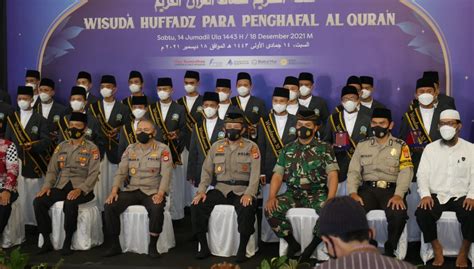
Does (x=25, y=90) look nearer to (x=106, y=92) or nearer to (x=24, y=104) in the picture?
(x=24, y=104)

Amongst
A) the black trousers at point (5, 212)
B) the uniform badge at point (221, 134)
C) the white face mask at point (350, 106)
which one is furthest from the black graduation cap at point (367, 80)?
the black trousers at point (5, 212)

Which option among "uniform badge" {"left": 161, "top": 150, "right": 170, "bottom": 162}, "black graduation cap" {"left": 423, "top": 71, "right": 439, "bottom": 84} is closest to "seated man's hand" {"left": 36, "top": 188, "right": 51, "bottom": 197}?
"uniform badge" {"left": 161, "top": 150, "right": 170, "bottom": 162}

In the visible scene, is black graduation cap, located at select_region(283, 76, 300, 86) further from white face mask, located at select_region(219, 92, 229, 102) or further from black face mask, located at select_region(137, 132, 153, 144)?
black face mask, located at select_region(137, 132, 153, 144)

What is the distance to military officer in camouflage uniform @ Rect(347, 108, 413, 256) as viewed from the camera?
20.2 feet

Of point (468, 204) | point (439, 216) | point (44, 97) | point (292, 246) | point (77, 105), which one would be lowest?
point (292, 246)

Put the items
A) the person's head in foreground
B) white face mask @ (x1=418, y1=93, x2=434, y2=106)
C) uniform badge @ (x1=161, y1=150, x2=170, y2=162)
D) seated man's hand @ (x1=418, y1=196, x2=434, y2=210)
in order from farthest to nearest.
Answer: white face mask @ (x1=418, y1=93, x2=434, y2=106) → uniform badge @ (x1=161, y1=150, x2=170, y2=162) → seated man's hand @ (x1=418, y1=196, x2=434, y2=210) → the person's head in foreground

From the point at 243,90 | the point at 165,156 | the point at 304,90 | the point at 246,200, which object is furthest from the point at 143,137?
the point at 304,90

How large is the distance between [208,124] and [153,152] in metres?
0.85

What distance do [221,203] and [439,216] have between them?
1.84 meters

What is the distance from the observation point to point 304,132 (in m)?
6.34

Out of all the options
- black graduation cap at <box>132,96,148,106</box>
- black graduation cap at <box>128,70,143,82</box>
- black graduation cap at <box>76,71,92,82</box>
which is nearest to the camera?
black graduation cap at <box>132,96,148,106</box>

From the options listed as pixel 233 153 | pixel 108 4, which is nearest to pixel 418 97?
pixel 233 153

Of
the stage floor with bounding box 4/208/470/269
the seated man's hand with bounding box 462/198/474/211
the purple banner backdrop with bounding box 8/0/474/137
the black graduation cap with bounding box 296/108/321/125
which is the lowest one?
the stage floor with bounding box 4/208/470/269

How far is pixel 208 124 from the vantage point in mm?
7309
